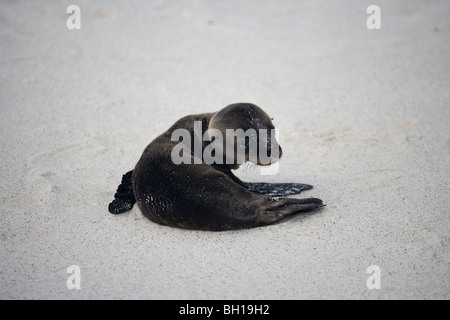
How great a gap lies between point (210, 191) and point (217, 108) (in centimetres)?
244

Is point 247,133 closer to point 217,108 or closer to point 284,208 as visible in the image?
point 284,208

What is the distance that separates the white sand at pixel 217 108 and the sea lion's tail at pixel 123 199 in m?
0.10

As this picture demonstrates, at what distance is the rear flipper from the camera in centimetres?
395

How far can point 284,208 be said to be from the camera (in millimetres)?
3982

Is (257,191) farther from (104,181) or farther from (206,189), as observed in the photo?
(104,181)

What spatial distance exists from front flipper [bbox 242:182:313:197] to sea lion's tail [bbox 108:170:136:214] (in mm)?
980

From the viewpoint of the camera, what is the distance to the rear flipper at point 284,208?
395 centimetres

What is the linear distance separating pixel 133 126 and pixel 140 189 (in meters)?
1.93

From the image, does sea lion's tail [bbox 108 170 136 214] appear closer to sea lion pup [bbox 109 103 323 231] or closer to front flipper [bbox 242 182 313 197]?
sea lion pup [bbox 109 103 323 231]

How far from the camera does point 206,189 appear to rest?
3.82m

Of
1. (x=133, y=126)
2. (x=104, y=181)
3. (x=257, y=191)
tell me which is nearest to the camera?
(x=257, y=191)
